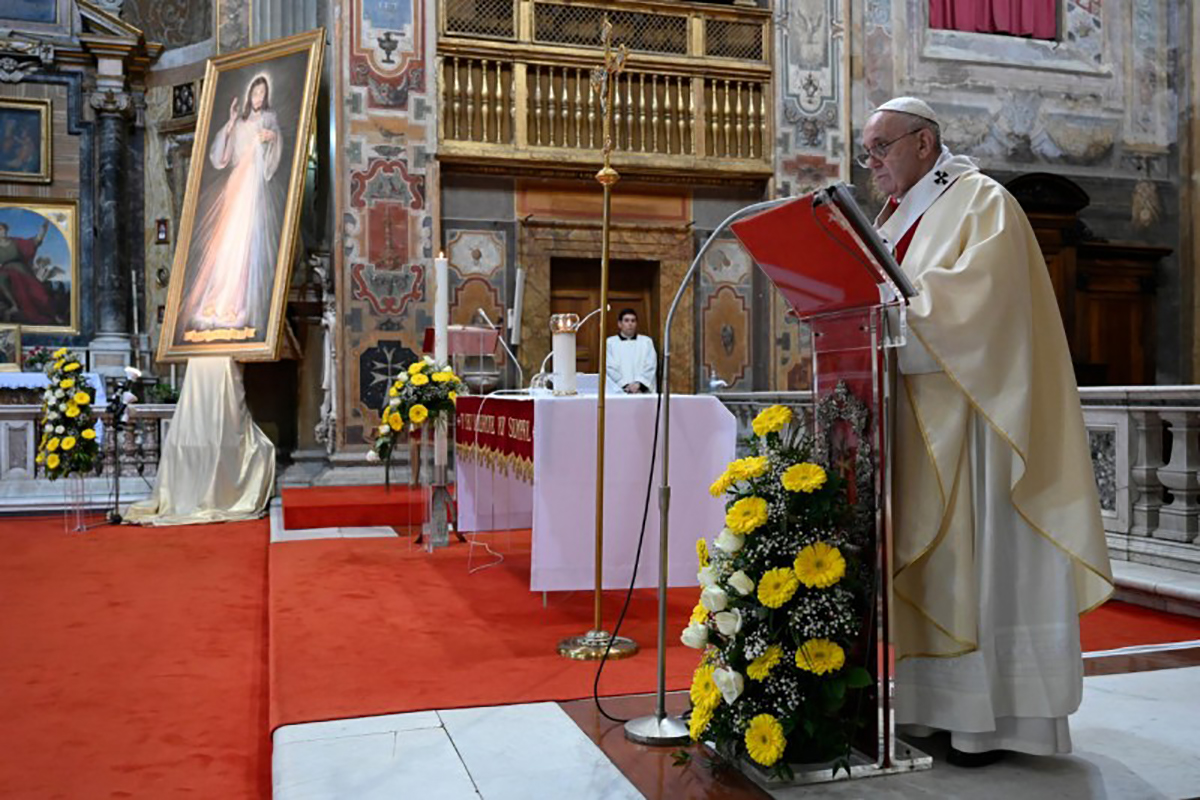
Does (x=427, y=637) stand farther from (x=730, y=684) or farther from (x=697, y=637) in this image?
(x=730, y=684)

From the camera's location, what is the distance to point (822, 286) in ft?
8.15

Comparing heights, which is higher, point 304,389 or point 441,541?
point 304,389

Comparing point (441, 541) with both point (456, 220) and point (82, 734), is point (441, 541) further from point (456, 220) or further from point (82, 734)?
point (456, 220)

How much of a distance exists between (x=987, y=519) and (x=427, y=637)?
7.59 feet

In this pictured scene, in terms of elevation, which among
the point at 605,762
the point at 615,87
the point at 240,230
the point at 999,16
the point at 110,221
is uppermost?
the point at 999,16

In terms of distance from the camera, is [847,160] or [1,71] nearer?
[847,160]

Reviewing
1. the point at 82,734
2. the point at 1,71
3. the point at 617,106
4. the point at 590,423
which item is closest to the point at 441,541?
the point at 590,423

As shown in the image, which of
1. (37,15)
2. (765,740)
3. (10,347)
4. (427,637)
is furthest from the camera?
(37,15)

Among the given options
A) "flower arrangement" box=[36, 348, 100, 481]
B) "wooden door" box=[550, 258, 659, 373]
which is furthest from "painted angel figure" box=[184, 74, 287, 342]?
"wooden door" box=[550, 258, 659, 373]

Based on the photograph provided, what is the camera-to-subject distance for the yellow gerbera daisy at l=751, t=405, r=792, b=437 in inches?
97.0

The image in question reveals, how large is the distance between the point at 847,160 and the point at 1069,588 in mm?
8626

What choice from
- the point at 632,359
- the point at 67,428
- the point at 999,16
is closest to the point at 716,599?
the point at 632,359

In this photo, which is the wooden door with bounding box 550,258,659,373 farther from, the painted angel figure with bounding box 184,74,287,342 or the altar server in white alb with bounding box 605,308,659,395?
the painted angel figure with bounding box 184,74,287,342

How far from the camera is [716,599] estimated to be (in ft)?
7.96
